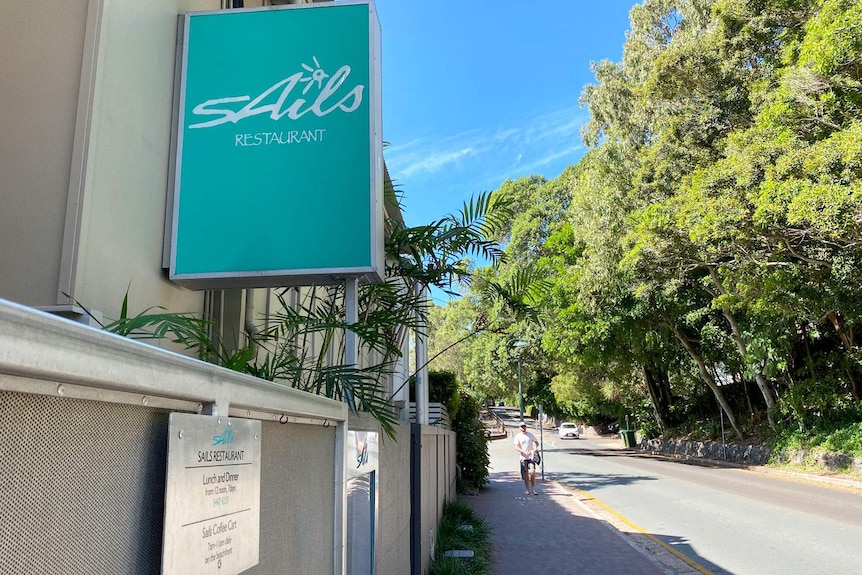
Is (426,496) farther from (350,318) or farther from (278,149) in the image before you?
(278,149)

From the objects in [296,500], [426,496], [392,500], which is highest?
[296,500]

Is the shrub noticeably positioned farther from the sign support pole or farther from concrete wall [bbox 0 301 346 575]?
concrete wall [bbox 0 301 346 575]

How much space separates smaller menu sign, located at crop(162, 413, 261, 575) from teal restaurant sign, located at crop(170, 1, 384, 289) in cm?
240

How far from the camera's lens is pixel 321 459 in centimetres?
277

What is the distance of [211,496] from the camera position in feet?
5.29

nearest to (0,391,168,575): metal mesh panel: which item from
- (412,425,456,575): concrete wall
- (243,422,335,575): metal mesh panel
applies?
(243,422,335,575): metal mesh panel

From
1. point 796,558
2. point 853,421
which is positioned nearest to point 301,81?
point 796,558

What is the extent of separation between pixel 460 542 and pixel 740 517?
6.17 meters

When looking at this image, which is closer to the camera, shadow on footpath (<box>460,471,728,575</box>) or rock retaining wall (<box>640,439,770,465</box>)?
shadow on footpath (<box>460,471,728,575</box>)

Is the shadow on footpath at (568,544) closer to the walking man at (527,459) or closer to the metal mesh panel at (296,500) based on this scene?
the walking man at (527,459)

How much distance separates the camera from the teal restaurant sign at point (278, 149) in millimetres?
4184

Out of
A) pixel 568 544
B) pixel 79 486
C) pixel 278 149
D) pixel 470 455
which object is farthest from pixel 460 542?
pixel 79 486

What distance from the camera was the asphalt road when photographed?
845 centimetres

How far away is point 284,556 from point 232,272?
2328 millimetres
